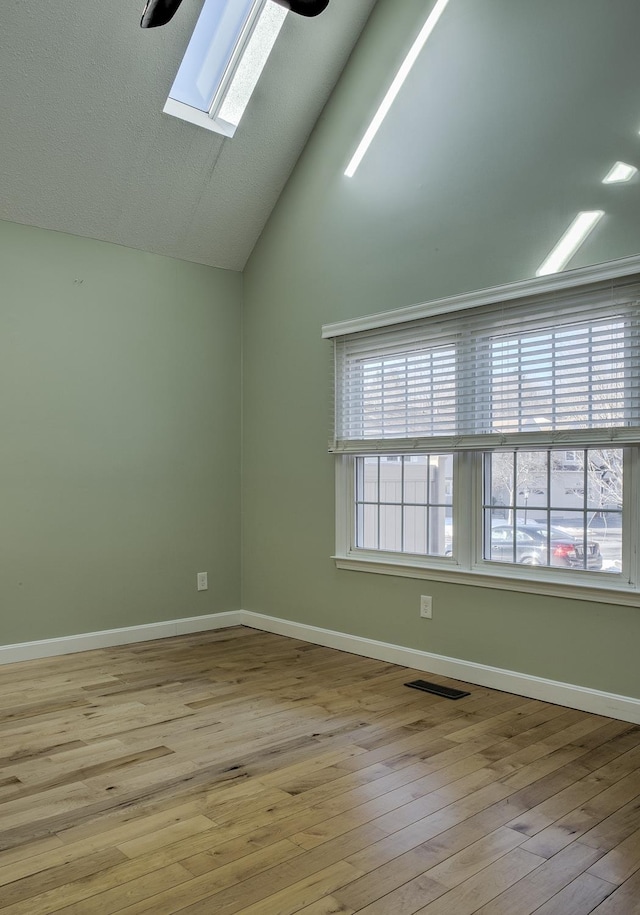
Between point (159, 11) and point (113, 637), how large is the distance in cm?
336

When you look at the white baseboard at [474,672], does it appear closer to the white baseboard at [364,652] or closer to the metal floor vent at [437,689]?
the white baseboard at [364,652]

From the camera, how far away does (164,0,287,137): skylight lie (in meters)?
3.93

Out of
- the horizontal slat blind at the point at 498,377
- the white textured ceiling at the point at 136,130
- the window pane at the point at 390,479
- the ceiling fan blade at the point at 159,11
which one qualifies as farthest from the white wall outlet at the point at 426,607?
the ceiling fan blade at the point at 159,11

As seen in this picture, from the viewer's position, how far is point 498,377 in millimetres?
3584

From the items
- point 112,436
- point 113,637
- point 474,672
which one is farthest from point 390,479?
point 113,637

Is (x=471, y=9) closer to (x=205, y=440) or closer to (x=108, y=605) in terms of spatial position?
(x=205, y=440)

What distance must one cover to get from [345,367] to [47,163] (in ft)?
6.55

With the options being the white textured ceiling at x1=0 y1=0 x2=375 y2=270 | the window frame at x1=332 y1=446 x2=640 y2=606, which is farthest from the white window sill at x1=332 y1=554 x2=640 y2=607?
the white textured ceiling at x1=0 y1=0 x2=375 y2=270

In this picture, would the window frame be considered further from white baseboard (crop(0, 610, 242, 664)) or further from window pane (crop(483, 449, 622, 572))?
white baseboard (crop(0, 610, 242, 664))

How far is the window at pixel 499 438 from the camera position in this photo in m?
3.20

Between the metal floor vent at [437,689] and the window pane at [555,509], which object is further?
the metal floor vent at [437,689]

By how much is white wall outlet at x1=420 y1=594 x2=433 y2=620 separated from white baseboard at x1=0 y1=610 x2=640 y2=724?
0.64 feet

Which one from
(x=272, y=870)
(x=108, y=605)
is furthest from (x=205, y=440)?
(x=272, y=870)

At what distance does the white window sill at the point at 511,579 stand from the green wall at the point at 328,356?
0.04 meters
